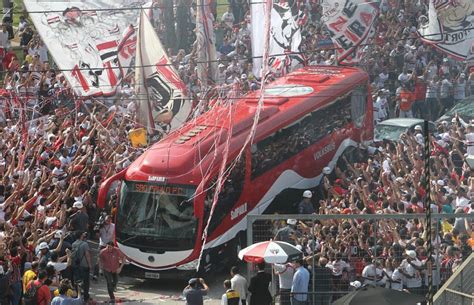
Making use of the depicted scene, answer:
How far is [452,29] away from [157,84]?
666 cm

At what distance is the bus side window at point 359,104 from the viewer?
29.2 m

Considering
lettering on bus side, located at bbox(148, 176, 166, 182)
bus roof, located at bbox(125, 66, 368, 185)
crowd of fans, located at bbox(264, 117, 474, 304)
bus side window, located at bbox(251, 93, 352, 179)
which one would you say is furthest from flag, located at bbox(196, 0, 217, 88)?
crowd of fans, located at bbox(264, 117, 474, 304)

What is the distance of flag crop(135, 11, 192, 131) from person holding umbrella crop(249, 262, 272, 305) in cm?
567

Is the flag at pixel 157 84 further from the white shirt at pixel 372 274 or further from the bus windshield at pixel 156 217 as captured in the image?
the white shirt at pixel 372 274

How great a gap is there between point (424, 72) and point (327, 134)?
234 inches

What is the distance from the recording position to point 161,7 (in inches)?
1175

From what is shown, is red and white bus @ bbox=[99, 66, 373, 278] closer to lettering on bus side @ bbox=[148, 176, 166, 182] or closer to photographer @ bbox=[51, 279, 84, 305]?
lettering on bus side @ bbox=[148, 176, 166, 182]

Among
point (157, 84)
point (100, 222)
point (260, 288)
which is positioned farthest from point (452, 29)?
point (260, 288)

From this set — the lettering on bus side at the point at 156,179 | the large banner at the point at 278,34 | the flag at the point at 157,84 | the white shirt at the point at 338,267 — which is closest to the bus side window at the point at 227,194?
the lettering on bus side at the point at 156,179

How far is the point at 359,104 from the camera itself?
96.6ft

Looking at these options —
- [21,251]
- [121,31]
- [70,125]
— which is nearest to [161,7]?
[121,31]

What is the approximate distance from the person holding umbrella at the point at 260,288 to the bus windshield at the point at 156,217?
375 cm

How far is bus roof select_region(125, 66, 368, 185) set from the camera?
79.5 ft

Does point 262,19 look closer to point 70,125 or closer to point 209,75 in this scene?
point 209,75
